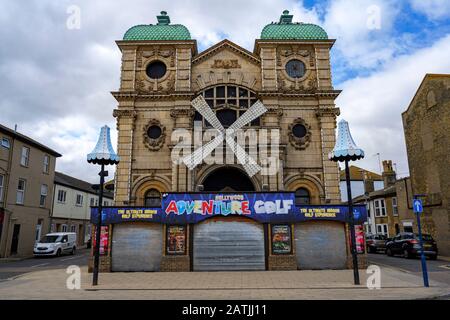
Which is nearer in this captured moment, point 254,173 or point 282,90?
point 254,173

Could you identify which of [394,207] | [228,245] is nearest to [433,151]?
[394,207]

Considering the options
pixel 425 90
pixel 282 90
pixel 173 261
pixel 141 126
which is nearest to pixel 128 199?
pixel 141 126

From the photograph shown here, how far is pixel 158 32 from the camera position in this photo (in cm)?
2836

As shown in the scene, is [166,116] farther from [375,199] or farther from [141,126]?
[375,199]

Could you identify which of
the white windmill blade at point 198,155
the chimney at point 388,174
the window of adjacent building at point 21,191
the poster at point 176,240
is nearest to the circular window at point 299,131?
the white windmill blade at point 198,155

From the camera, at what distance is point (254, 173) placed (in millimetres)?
24266

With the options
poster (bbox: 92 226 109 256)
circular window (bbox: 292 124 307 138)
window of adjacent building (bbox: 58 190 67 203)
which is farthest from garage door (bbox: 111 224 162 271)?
window of adjacent building (bbox: 58 190 67 203)

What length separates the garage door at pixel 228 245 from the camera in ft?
59.5

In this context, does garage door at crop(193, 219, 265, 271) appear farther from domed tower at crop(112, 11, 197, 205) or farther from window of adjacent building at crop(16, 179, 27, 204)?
window of adjacent building at crop(16, 179, 27, 204)

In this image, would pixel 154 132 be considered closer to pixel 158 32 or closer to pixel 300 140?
pixel 158 32

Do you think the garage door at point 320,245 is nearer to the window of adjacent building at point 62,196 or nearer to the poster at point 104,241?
the poster at point 104,241

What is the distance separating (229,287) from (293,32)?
23169 mm

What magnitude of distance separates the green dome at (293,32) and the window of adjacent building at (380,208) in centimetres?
2404
